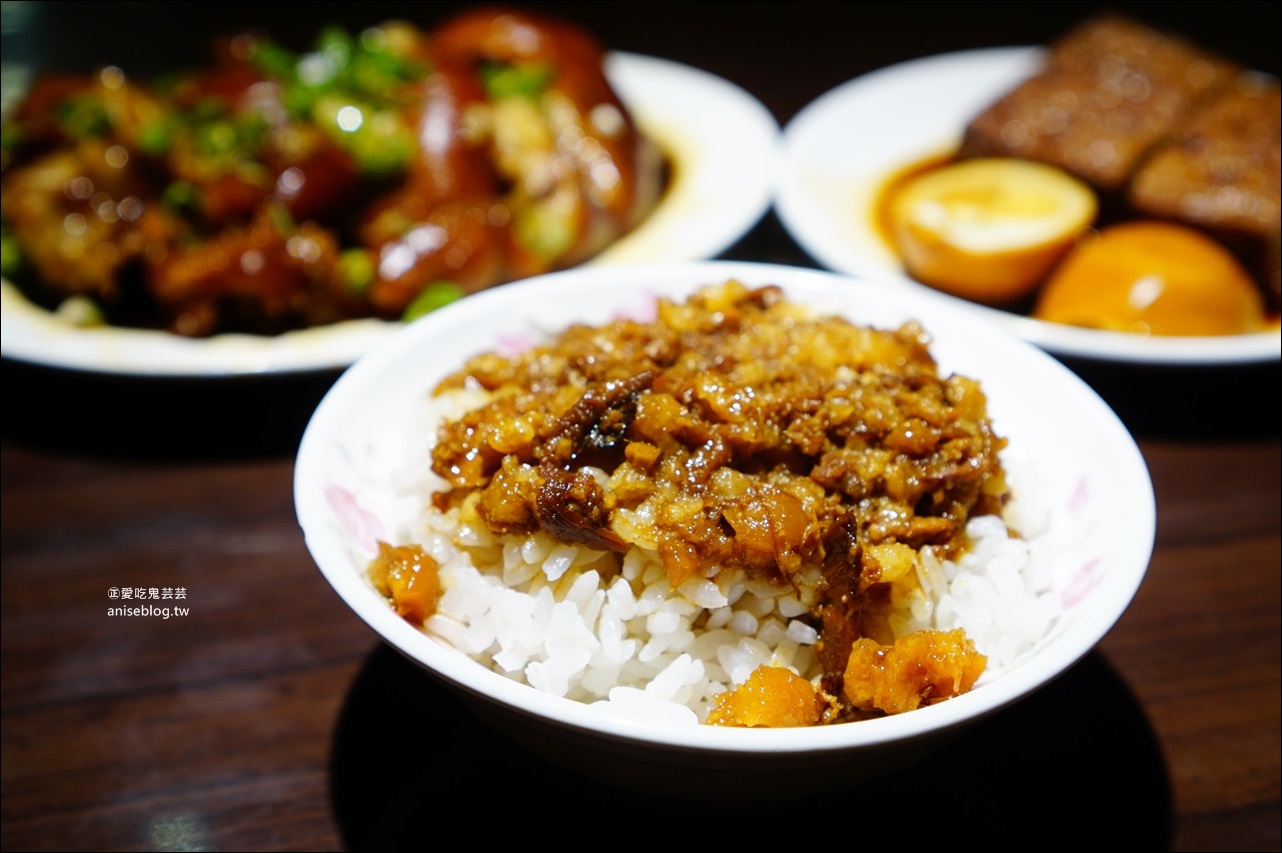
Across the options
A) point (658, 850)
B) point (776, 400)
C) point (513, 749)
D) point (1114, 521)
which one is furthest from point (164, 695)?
point (1114, 521)

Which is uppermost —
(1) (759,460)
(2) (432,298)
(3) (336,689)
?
(1) (759,460)

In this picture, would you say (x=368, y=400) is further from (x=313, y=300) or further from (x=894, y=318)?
(x=313, y=300)

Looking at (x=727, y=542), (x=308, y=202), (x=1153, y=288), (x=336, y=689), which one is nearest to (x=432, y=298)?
(x=308, y=202)

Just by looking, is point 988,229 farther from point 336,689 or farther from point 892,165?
point 336,689

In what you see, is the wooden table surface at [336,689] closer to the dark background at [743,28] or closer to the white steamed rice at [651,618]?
the white steamed rice at [651,618]

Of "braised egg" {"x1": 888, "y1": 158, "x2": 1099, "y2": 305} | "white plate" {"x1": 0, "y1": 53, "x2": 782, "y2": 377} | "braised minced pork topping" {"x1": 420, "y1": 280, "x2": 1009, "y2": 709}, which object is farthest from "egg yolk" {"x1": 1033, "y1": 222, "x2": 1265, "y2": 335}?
"braised minced pork topping" {"x1": 420, "y1": 280, "x2": 1009, "y2": 709}

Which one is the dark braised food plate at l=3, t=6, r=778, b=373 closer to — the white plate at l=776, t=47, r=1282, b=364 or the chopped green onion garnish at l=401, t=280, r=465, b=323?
the chopped green onion garnish at l=401, t=280, r=465, b=323
